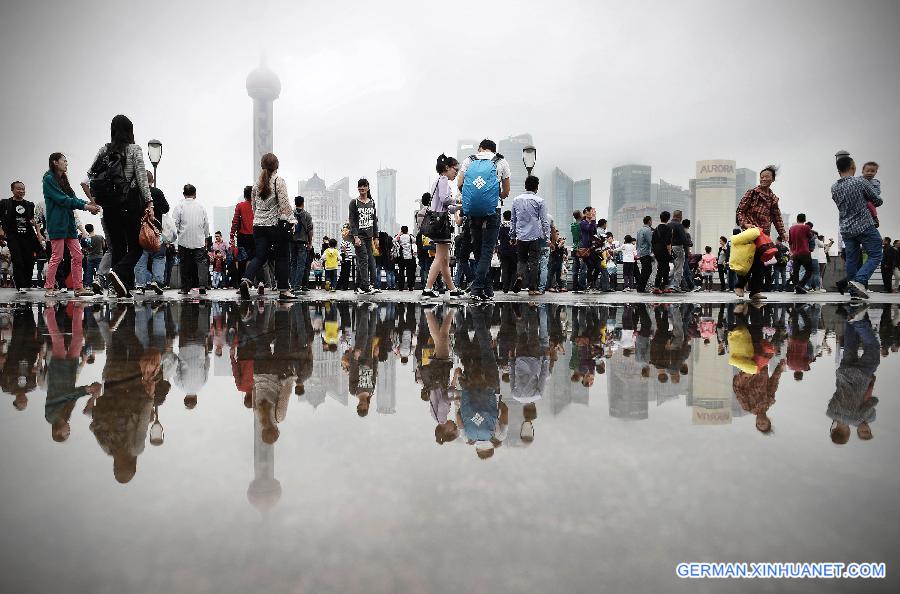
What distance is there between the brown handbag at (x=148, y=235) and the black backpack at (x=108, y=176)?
16.9 inches

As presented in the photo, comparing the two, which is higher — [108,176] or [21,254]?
[108,176]

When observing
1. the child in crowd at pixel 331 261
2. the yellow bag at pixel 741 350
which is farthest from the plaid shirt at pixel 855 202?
the child in crowd at pixel 331 261

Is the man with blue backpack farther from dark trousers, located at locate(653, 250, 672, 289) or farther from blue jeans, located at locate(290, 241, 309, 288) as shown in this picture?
dark trousers, located at locate(653, 250, 672, 289)

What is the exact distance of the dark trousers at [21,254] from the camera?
359 inches

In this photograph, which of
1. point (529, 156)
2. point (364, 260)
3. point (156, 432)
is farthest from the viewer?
point (529, 156)

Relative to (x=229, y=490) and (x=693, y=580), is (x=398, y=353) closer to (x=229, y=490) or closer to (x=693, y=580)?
(x=229, y=490)

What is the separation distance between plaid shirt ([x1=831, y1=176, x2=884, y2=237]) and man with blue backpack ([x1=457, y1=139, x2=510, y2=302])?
505 centimetres

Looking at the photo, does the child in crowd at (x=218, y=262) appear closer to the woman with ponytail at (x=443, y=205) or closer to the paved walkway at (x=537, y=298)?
the paved walkway at (x=537, y=298)

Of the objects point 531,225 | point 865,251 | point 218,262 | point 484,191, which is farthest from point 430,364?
point 218,262

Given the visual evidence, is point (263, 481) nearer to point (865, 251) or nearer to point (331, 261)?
point (865, 251)

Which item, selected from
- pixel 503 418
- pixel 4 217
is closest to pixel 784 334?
pixel 503 418

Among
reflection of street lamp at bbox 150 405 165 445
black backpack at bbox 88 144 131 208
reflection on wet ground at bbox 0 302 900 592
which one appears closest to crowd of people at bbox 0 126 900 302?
black backpack at bbox 88 144 131 208

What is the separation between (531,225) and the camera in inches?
358

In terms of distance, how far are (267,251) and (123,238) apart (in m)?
1.86
